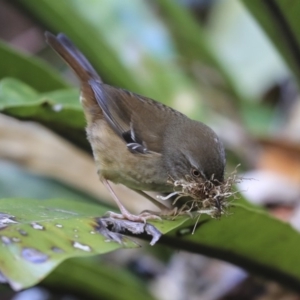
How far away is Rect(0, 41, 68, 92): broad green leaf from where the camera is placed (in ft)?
9.66

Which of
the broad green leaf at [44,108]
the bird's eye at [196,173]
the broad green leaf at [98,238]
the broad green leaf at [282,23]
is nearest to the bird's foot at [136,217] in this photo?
the broad green leaf at [98,238]

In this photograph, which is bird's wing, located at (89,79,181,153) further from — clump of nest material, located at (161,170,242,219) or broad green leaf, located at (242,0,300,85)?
broad green leaf, located at (242,0,300,85)

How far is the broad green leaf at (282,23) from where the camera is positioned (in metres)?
2.63

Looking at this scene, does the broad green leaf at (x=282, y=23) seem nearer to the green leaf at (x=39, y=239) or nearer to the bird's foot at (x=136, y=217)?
the bird's foot at (x=136, y=217)

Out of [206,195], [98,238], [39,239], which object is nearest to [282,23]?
[206,195]

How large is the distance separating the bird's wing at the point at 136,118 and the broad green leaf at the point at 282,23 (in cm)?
53

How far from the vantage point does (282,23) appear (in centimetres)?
270

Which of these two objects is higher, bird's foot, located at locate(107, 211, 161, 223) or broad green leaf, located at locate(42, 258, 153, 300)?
bird's foot, located at locate(107, 211, 161, 223)

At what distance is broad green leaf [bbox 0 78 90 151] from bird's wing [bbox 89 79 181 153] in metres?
0.15

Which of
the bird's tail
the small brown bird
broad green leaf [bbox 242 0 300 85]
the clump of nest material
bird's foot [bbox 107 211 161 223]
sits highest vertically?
broad green leaf [bbox 242 0 300 85]

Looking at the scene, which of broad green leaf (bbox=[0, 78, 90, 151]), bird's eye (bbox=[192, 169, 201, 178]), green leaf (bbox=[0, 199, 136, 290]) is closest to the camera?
green leaf (bbox=[0, 199, 136, 290])

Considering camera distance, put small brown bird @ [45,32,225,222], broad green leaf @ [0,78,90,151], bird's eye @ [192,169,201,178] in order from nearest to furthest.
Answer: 1. broad green leaf @ [0,78,90,151]
2. bird's eye @ [192,169,201,178]
3. small brown bird @ [45,32,225,222]

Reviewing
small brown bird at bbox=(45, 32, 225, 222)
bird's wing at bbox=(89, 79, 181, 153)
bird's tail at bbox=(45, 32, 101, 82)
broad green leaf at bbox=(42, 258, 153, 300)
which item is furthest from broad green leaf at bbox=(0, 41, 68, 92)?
broad green leaf at bbox=(42, 258, 153, 300)

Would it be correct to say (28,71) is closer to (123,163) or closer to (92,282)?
(123,163)
